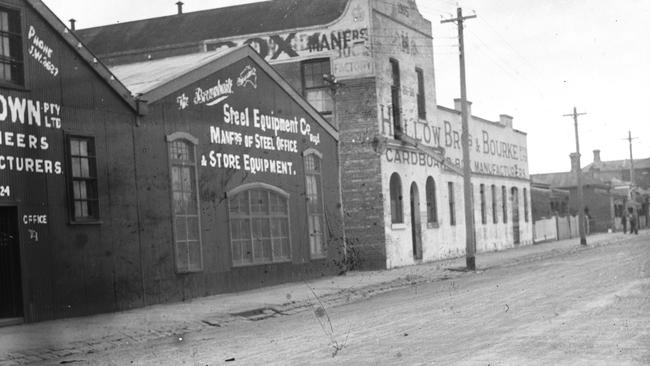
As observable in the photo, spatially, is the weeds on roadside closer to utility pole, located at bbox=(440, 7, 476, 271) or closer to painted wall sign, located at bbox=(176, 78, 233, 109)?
painted wall sign, located at bbox=(176, 78, 233, 109)

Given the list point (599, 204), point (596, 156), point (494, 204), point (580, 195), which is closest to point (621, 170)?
point (596, 156)

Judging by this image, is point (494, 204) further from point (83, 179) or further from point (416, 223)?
point (83, 179)

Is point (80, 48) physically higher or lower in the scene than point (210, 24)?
lower

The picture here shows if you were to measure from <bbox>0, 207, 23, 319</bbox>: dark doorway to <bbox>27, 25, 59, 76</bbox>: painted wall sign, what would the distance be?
2.82 m

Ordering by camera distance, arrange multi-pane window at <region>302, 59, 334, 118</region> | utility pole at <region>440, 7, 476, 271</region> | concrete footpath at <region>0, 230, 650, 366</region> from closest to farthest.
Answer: concrete footpath at <region>0, 230, 650, 366</region>, utility pole at <region>440, 7, 476, 271</region>, multi-pane window at <region>302, 59, 334, 118</region>

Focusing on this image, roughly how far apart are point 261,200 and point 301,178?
2.43m

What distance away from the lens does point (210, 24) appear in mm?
35344

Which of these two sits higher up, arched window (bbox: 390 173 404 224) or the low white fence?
arched window (bbox: 390 173 404 224)

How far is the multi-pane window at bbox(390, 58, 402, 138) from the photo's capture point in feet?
105

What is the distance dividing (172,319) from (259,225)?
22.7 ft

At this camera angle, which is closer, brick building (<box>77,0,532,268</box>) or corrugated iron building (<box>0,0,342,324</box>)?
corrugated iron building (<box>0,0,342,324</box>)

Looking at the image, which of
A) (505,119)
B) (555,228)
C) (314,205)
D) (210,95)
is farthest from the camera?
(555,228)

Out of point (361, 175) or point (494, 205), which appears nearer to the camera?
point (361, 175)

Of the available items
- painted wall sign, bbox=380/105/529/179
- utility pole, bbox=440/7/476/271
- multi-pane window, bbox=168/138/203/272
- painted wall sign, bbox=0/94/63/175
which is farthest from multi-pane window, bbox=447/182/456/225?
painted wall sign, bbox=0/94/63/175
